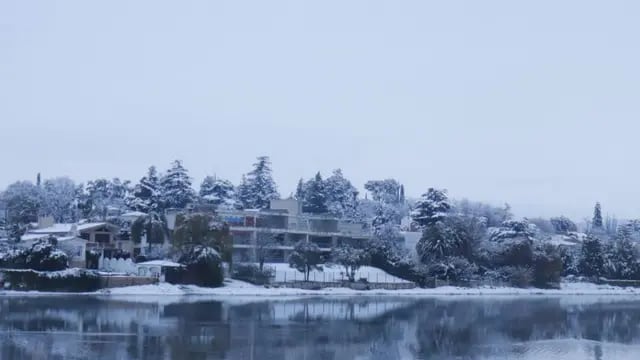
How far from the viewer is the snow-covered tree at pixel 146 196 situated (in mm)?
84406

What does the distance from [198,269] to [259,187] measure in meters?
42.3

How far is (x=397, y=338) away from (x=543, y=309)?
24199mm

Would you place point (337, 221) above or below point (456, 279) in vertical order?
above

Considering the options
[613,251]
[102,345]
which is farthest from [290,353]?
[613,251]

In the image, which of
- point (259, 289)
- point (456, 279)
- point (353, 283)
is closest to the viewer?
point (259, 289)

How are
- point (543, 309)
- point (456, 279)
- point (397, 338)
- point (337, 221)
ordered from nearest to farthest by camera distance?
point (397, 338), point (543, 309), point (456, 279), point (337, 221)

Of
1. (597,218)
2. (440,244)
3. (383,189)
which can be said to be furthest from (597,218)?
(440,244)

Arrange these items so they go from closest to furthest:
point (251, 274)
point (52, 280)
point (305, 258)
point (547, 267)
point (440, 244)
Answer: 1. point (52, 280)
2. point (251, 274)
3. point (305, 258)
4. point (440, 244)
5. point (547, 267)

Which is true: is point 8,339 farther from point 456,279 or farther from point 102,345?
point 456,279

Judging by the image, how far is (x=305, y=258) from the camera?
224 feet

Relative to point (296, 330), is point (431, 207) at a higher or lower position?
higher

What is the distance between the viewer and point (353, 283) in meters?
67.2

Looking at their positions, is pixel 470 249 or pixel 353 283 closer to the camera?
pixel 353 283

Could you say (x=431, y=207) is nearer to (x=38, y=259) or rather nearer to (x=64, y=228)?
(x=64, y=228)
